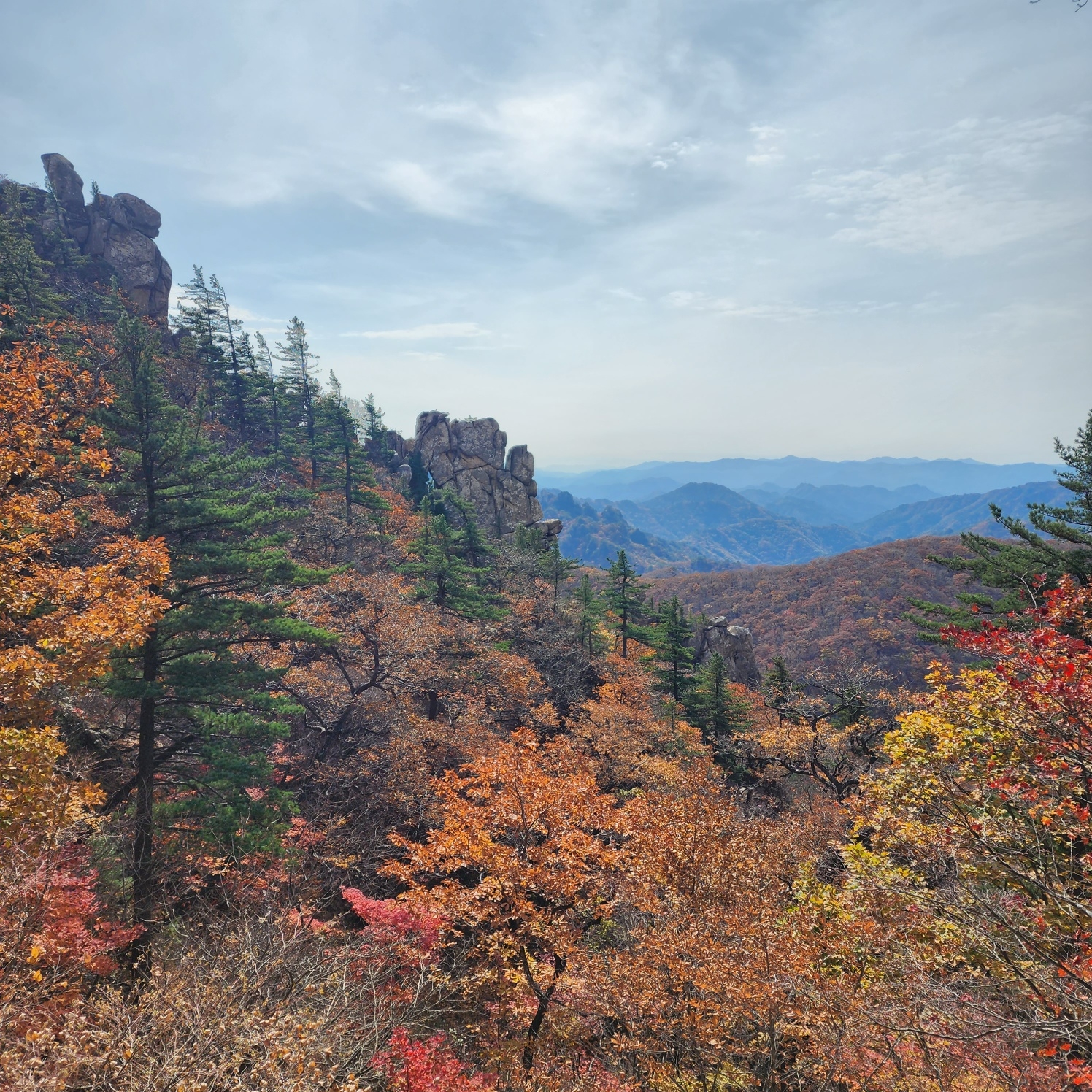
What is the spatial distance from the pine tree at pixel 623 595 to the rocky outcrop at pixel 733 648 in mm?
17225

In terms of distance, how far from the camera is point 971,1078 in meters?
7.57

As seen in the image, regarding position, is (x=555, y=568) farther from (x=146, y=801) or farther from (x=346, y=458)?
(x=146, y=801)

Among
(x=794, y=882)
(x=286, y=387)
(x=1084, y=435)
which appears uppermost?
(x=286, y=387)

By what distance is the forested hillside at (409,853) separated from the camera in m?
7.50

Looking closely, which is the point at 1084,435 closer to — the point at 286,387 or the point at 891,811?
the point at 891,811

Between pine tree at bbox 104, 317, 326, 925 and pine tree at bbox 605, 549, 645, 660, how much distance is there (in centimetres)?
2665

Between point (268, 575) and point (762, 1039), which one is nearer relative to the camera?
point (762, 1039)

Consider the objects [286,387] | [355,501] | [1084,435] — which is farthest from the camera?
[286,387]

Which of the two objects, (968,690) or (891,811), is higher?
(968,690)

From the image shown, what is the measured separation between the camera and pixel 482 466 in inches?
2522

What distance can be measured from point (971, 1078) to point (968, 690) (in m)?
7.48

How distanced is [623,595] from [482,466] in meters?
31.4

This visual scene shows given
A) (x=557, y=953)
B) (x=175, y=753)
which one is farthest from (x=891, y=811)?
(x=175, y=753)

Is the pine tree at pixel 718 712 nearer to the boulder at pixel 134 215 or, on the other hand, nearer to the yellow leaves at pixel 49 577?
the yellow leaves at pixel 49 577
